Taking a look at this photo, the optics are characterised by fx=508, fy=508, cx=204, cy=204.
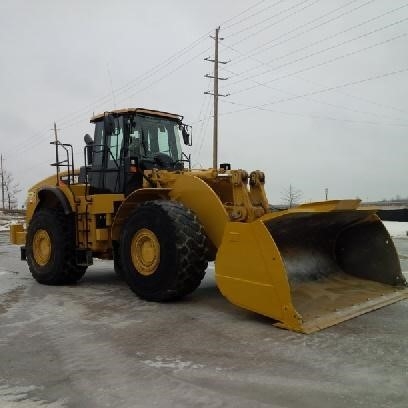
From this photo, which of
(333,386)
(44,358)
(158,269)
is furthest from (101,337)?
(333,386)

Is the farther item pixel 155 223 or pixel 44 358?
pixel 155 223

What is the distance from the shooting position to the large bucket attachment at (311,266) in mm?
5215

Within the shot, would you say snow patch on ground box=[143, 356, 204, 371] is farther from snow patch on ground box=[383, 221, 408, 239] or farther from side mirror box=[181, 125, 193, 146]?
snow patch on ground box=[383, 221, 408, 239]

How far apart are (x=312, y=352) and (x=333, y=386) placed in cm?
75

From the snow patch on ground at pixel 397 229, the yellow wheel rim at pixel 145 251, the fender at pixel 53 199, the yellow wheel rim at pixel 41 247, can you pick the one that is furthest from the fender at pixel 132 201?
the snow patch on ground at pixel 397 229

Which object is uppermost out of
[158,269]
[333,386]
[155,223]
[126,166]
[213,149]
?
[213,149]

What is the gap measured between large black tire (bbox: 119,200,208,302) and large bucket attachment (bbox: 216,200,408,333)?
0.59 meters

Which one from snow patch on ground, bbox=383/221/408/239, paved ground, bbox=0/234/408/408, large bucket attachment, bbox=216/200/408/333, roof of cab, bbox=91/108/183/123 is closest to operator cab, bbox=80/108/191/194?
roof of cab, bbox=91/108/183/123

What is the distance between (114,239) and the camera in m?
7.71

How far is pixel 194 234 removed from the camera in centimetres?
625

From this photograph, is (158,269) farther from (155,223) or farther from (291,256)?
(291,256)

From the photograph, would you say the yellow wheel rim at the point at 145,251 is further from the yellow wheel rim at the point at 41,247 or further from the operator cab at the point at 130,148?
the yellow wheel rim at the point at 41,247

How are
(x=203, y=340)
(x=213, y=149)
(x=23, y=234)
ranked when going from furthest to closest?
(x=213, y=149), (x=23, y=234), (x=203, y=340)

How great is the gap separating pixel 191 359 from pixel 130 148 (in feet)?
14.0
